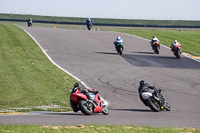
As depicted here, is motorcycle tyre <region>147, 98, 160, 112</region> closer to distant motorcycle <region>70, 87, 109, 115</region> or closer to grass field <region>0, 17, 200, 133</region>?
distant motorcycle <region>70, 87, 109, 115</region>

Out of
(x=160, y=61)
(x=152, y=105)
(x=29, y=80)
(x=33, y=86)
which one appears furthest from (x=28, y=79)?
(x=160, y=61)

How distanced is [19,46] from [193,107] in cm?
1934

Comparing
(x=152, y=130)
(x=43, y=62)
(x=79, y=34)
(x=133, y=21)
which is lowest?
(x=152, y=130)

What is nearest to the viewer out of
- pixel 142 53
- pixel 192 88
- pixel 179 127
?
pixel 179 127

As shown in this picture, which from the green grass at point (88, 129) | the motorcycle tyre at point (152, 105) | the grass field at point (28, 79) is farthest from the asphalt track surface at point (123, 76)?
the grass field at point (28, 79)

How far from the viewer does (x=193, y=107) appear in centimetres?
1783

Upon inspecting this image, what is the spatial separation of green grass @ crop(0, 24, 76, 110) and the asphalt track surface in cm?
140

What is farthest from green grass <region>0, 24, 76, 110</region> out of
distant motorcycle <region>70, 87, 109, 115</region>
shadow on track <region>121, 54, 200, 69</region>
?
shadow on track <region>121, 54, 200, 69</region>

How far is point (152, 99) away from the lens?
1597 centimetres

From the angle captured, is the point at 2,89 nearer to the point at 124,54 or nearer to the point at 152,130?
the point at 152,130

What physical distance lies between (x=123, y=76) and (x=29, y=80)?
6.15 m

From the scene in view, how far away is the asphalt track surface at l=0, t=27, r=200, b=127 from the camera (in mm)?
13359

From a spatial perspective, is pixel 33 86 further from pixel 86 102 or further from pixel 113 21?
pixel 113 21

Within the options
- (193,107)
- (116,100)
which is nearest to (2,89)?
(116,100)
